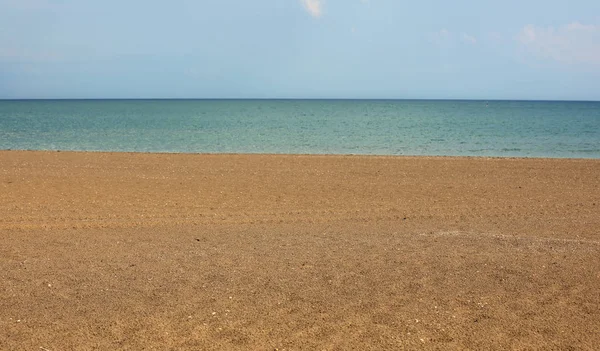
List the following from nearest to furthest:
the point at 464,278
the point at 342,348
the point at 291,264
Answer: the point at 342,348, the point at 464,278, the point at 291,264

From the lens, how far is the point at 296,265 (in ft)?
28.9

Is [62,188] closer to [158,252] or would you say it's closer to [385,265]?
[158,252]

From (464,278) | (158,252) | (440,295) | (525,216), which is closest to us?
(440,295)

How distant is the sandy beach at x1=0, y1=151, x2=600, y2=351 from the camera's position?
6.53m

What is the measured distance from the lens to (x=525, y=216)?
41.4ft

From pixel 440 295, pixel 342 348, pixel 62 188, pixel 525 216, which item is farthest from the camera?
pixel 62 188

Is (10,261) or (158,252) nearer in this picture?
(10,261)

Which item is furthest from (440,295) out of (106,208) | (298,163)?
(298,163)

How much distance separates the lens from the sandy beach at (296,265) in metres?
6.53

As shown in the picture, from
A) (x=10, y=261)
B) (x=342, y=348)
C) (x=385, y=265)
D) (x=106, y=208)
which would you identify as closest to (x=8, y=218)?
(x=106, y=208)

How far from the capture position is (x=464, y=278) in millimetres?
8328

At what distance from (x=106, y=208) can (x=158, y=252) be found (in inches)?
153

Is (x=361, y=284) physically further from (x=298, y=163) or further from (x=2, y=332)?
(x=298, y=163)

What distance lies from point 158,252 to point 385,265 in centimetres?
329
